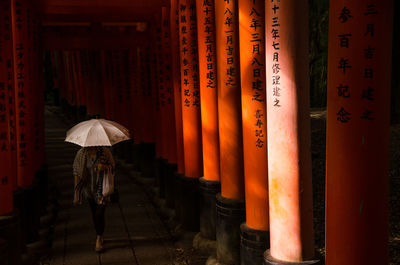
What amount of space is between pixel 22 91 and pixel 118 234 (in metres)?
2.67

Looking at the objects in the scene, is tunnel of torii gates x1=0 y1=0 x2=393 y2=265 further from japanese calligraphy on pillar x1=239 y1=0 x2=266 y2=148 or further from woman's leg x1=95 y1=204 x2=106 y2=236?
woman's leg x1=95 y1=204 x2=106 y2=236

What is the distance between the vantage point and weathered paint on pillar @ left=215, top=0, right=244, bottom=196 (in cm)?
532

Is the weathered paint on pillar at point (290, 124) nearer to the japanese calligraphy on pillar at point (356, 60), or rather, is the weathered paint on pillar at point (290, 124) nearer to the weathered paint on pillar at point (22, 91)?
the japanese calligraphy on pillar at point (356, 60)

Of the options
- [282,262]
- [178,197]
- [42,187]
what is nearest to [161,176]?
[178,197]

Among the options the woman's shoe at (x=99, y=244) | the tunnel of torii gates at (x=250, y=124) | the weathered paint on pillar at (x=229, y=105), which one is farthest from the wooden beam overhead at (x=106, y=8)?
the woman's shoe at (x=99, y=244)

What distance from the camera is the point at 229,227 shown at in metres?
5.46

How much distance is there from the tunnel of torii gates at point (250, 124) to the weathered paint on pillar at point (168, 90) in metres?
0.03

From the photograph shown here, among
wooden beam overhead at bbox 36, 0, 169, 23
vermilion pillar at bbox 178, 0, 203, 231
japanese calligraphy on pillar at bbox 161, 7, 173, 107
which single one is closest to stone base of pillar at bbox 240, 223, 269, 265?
vermilion pillar at bbox 178, 0, 203, 231

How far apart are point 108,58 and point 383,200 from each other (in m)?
13.6

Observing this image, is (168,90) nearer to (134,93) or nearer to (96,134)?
(96,134)

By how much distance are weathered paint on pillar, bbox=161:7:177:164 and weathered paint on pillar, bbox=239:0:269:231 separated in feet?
12.4

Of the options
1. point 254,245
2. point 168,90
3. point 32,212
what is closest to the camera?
point 254,245

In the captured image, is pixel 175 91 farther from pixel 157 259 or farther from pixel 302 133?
pixel 302 133

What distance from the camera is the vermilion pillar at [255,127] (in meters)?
4.66
